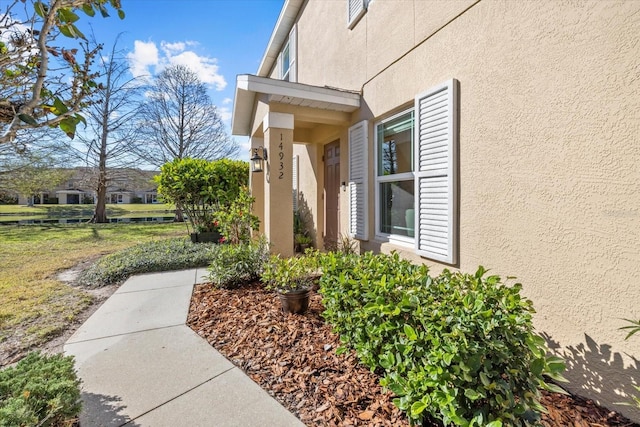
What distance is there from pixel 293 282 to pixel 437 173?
7.63 feet

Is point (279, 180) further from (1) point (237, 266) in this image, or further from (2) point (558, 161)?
(2) point (558, 161)

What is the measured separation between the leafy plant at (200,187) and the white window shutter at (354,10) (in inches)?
203

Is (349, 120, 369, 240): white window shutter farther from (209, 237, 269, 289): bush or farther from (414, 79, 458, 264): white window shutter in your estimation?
(209, 237, 269, 289): bush

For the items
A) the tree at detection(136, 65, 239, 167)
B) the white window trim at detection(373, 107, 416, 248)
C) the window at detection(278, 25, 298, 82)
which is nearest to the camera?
the white window trim at detection(373, 107, 416, 248)

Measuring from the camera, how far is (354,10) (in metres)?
5.75

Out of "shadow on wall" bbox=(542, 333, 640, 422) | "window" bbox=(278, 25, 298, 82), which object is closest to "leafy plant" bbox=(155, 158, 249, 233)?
"window" bbox=(278, 25, 298, 82)

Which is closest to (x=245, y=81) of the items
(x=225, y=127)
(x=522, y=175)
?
(x=522, y=175)

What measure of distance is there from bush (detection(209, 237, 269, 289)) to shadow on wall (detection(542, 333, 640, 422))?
3952mm

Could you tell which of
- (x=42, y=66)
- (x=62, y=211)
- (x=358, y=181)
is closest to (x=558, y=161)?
(x=358, y=181)

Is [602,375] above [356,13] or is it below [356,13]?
below

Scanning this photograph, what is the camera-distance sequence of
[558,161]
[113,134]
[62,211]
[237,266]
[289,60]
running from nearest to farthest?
[558,161] → [237,266] → [289,60] → [113,134] → [62,211]

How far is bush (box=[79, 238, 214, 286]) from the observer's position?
570 cm

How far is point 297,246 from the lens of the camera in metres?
7.95

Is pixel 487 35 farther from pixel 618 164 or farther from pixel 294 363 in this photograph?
pixel 294 363
